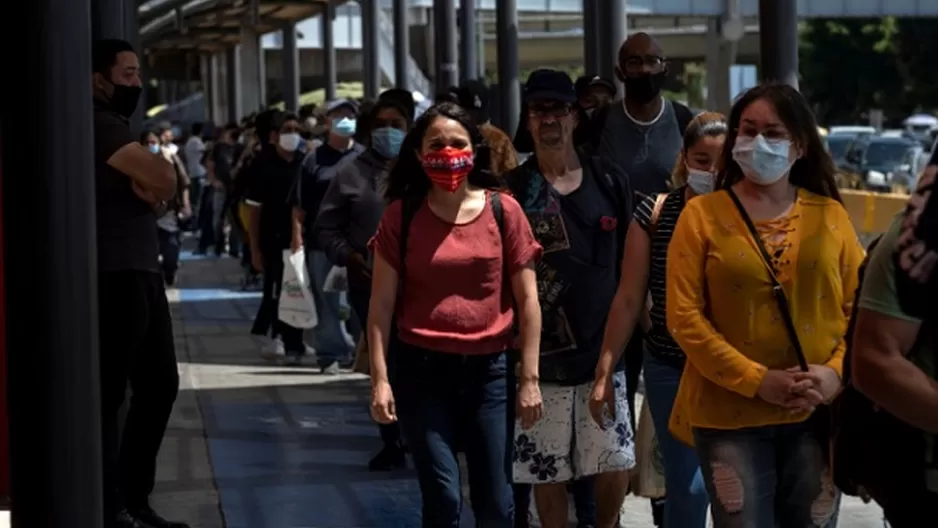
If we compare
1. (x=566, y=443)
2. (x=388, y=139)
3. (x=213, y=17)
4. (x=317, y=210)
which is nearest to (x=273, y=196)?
(x=317, y=210)

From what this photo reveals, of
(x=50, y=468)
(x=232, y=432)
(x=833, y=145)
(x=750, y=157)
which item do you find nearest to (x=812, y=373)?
(x=750, y=157)

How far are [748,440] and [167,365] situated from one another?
304cm

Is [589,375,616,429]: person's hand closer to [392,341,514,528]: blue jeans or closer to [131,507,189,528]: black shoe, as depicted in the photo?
[392,341,514,528]: blue jeans

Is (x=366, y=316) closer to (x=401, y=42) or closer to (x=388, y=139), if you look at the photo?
(x=388, y=139)

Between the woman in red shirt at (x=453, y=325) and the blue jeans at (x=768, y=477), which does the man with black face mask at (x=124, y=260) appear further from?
the blue jeans at (x=768, y=477)

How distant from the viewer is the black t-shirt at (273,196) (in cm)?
1520

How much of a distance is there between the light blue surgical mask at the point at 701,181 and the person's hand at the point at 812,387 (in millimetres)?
1202

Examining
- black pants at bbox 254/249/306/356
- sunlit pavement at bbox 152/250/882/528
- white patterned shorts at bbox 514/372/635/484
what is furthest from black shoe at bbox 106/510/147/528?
black pants at bbox 254/249/306/356

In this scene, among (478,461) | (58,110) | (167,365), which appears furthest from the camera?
(167,365)

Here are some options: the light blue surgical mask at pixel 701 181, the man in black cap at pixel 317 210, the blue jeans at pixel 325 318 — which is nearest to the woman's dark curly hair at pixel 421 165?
the light blue surgical mask at pixel 701 181

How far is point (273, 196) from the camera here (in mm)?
15234

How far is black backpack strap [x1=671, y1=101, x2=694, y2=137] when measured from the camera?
8625mm

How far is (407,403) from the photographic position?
21.3 ft

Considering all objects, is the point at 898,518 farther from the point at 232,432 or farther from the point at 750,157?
the point at 232,432
